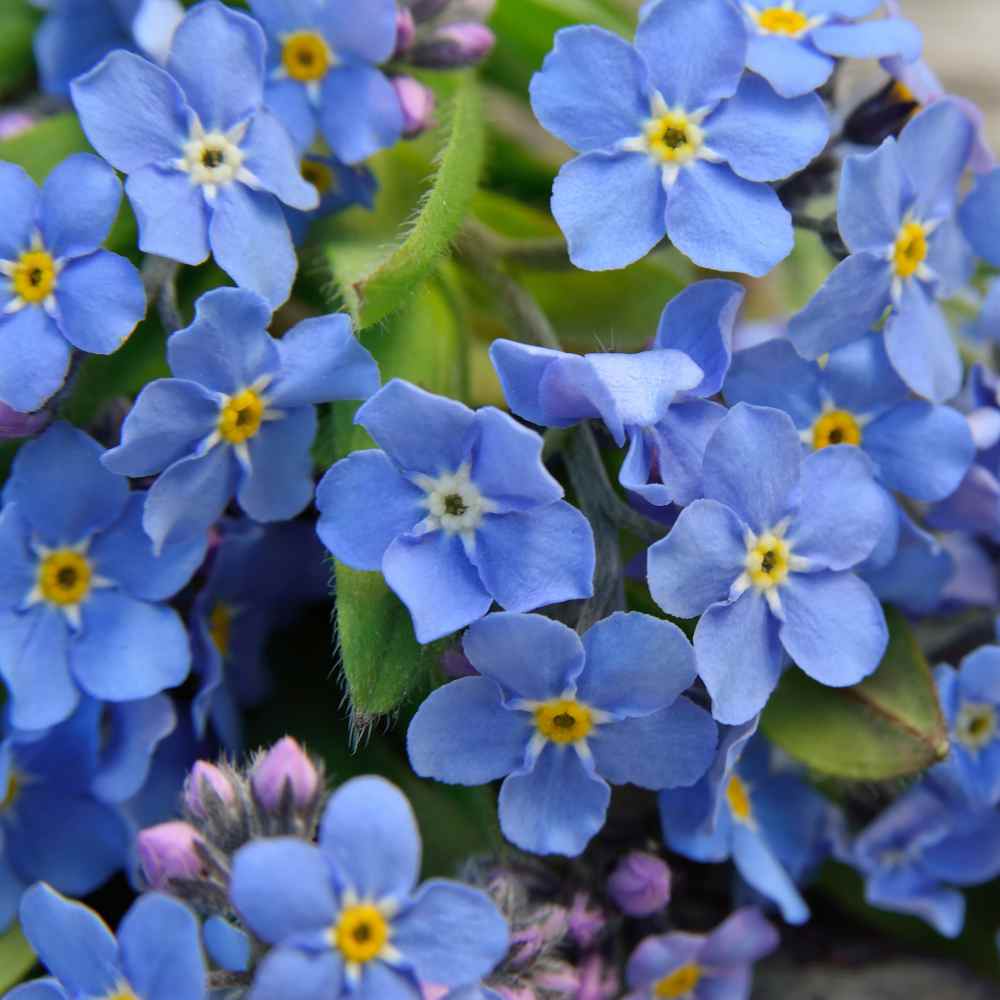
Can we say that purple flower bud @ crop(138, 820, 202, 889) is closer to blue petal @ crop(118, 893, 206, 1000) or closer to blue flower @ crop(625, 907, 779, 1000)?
blue petal @ crop(118, 893, 206, 1000)

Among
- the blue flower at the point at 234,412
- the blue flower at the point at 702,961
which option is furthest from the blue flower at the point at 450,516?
the blue flower at the point at 702,961

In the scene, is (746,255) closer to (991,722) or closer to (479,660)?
(479,660)

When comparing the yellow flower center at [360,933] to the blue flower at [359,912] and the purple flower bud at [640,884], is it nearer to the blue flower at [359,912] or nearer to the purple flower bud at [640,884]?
the blue flower at [359,912]

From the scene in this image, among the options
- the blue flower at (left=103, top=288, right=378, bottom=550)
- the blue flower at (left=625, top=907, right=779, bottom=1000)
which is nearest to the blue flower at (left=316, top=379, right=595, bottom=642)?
the blue flower at (left=103, top=288, right=378, bottom=550)

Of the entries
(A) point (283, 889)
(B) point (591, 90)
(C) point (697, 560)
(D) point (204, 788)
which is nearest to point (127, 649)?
(D) point (204, 788)

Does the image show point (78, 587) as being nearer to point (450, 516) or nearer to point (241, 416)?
point (241, 416)

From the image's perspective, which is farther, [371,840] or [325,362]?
[325,362]

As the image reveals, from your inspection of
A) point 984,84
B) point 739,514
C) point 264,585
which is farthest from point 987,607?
point 984,84

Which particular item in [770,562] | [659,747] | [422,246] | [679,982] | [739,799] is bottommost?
[679,982]
